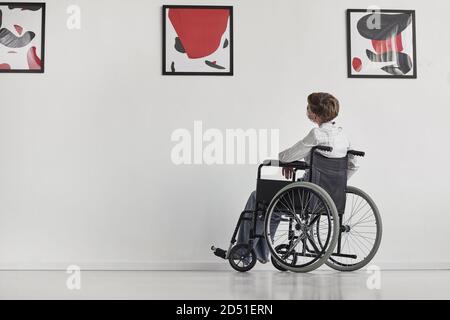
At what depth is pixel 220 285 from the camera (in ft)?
9.72

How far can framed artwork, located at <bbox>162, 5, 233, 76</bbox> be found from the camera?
424cm

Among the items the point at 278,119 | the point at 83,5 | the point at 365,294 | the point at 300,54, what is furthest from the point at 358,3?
the point at 365,294

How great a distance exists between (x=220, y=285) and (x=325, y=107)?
1217 mm

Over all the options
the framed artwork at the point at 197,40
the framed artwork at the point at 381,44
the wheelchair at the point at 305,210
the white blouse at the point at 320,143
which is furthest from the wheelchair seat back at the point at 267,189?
the framed artwork at the point at 381,44

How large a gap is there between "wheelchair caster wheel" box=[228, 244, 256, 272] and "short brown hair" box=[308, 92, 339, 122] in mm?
808

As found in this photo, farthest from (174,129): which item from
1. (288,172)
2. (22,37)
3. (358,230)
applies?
(358,230)

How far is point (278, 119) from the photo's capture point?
425 cm

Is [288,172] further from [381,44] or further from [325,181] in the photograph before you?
[381,44]

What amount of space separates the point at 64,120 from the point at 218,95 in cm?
96

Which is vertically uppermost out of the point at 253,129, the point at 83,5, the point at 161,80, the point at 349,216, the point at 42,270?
the point at 83,5

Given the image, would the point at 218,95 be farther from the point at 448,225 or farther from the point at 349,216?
the point at 448,225

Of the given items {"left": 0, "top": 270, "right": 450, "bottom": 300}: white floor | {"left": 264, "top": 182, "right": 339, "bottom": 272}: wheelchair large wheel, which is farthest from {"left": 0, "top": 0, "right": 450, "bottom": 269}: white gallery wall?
{"left": 264, "top": 182, "right": 339, "bottom": 272}: wheelchair large wheel

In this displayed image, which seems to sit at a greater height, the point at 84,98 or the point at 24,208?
the point at 84,98

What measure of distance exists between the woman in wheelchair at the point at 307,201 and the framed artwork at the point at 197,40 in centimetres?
78
